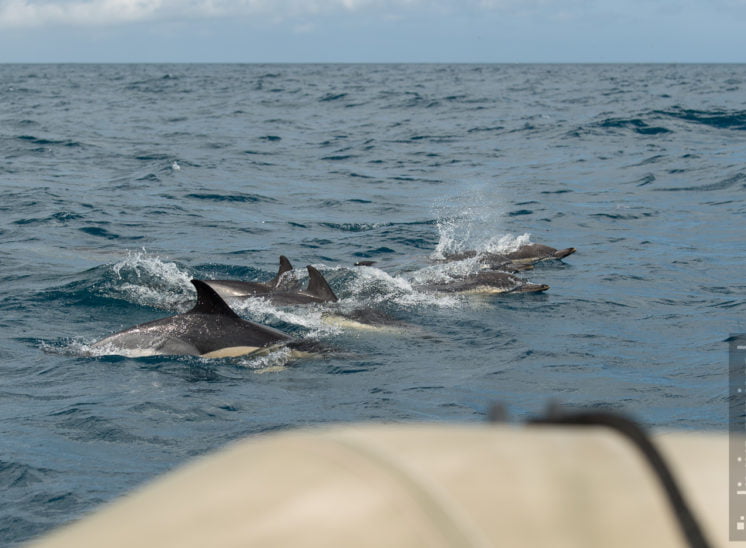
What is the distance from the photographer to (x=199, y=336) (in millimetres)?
8625

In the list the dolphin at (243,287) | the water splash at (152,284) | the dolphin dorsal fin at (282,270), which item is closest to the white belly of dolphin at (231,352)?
the water splash at (152,284)

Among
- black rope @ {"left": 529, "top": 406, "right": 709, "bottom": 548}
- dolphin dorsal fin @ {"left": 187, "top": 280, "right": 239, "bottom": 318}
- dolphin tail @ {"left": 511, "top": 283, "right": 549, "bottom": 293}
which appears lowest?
dolphin tail @ {"left": 511, "top": 283, "right": 549, "bottom": 293}

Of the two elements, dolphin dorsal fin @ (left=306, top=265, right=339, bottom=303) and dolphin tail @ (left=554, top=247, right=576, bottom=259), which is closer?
dolphin dorsal fin @ (left=306, top=265, right=339, bottom=303)

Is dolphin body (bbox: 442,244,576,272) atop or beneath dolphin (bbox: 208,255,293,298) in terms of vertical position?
beneath

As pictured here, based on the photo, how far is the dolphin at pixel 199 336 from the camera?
856cm

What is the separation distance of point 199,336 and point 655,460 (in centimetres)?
755

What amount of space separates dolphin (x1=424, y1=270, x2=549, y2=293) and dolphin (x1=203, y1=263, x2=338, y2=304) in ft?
5.46

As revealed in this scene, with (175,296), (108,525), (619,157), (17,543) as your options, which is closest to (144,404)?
(17,543)

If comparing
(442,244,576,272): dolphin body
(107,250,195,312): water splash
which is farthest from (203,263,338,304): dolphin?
(442,244,576,272): dolphin body

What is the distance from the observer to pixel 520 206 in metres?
19.5

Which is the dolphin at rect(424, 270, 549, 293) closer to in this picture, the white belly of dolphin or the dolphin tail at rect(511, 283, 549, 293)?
the dolphin tail at rect(511, 283, 549, 293)

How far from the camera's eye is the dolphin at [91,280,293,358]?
8562 millimetres

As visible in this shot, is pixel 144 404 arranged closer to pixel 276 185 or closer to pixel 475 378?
pixel 475 378

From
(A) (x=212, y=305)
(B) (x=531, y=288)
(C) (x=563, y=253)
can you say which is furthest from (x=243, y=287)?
(C) (x=563, y=253)
